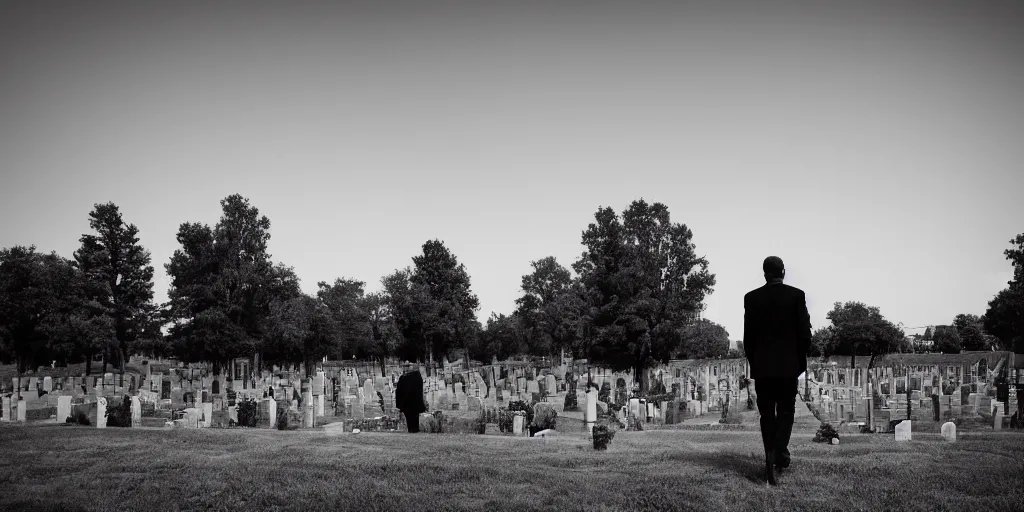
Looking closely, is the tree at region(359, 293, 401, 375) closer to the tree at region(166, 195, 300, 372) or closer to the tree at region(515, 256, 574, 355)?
the tree at region(166, 195, 300, 372)

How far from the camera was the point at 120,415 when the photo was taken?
16703mm

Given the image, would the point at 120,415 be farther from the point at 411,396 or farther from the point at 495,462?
the point at 495,462

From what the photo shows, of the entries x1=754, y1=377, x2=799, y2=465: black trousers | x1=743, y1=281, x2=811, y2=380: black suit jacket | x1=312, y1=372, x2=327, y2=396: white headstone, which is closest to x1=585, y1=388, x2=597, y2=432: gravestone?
x1=754, y1=377, x2=799, y2=465: black trousers

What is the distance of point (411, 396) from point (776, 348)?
880cm

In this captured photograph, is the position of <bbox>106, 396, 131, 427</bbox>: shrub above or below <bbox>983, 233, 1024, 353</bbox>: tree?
below

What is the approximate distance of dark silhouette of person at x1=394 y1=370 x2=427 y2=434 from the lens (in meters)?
13.7

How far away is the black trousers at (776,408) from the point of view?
6723 mm

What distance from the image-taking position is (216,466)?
29.8 feet

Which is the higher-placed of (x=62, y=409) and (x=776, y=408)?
(x=776, y=408)

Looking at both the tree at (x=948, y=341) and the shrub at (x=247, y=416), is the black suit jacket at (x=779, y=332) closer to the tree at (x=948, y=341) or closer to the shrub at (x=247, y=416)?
the shrub at (x=247, y=416)

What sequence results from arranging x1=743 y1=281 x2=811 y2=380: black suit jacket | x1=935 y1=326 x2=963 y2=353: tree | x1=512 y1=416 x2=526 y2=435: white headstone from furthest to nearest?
x1=935 y1=326 x2=963 y2=353: tree
x1=512 y1=416 x2=526 y2=435: white headstone
x1=743 y1=281 x2=811 y2=380: black suit jacket

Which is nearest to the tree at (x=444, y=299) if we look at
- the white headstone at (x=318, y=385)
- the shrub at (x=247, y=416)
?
the white headstone at (x=318, y=385)

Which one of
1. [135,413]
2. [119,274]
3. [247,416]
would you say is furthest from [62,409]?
[119,274]

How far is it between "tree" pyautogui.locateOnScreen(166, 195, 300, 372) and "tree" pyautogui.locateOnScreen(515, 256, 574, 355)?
3209cm
